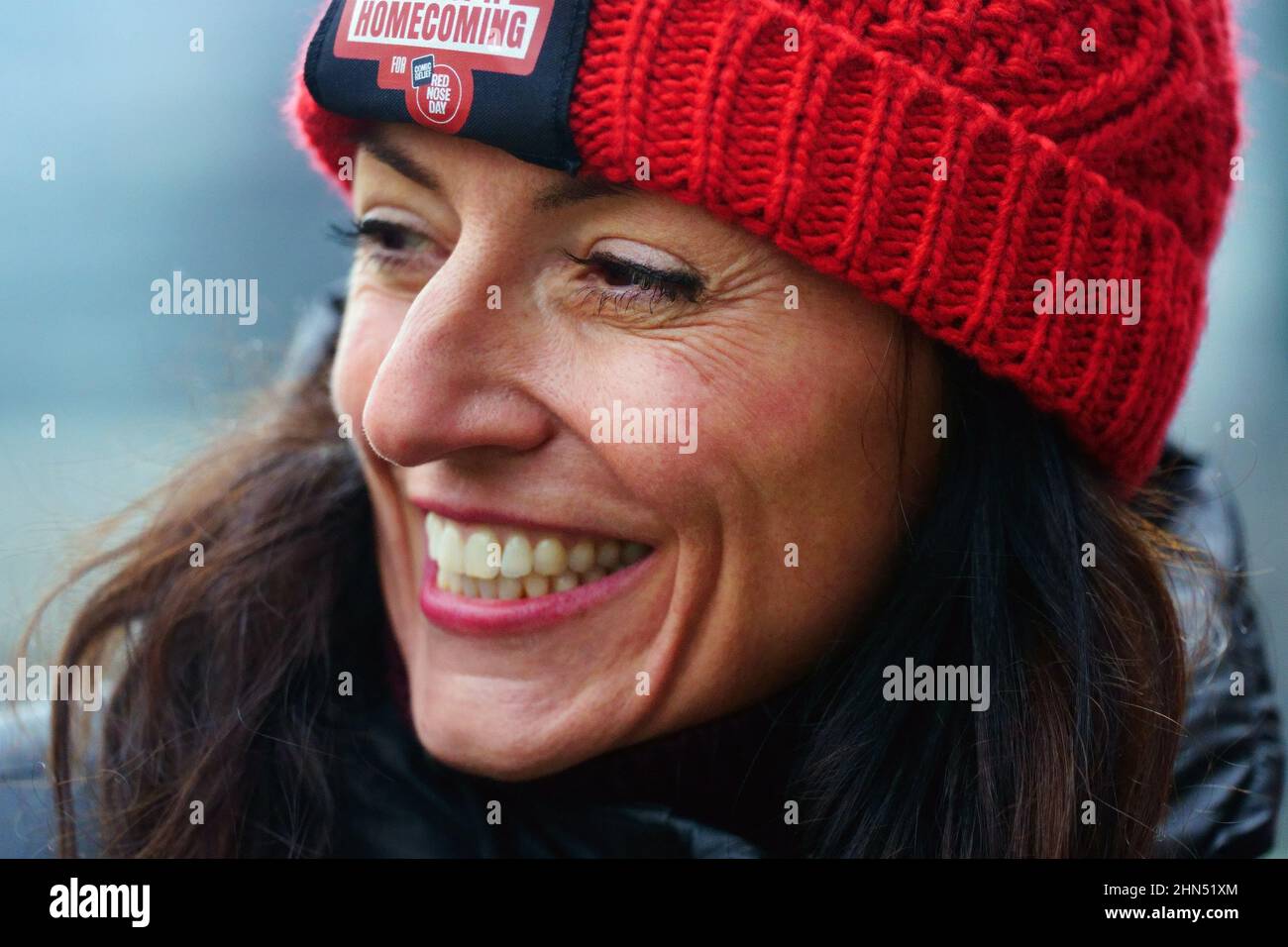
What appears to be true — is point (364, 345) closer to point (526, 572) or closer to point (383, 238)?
point (383, 238)

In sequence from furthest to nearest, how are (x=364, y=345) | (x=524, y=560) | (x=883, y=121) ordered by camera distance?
1. (x=364, y=345)
2. (x=524, y=560)
3. (x=883, y=121)

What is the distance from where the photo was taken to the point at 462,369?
143cm

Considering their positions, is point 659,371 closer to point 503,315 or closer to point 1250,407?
point 503,315

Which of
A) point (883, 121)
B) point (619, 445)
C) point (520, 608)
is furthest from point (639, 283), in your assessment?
point (520, 608)

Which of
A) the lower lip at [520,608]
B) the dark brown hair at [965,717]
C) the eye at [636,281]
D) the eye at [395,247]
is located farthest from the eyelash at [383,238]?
the dark brown hair at [965,717]

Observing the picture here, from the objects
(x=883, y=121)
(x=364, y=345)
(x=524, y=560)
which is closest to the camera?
(x=883, y=121)

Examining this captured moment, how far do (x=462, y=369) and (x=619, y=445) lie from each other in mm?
204

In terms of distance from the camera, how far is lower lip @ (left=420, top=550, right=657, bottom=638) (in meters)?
1.52

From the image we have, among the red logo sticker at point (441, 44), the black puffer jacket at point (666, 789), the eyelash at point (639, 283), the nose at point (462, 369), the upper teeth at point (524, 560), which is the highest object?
the red logo sticker at point (441, 44)

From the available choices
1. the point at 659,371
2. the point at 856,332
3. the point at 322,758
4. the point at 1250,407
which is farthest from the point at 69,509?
the point at 1250,407

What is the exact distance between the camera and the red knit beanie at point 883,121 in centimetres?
136

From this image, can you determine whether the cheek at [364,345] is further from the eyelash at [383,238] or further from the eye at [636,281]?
the eye at [636,281]

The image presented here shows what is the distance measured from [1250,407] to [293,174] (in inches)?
104
